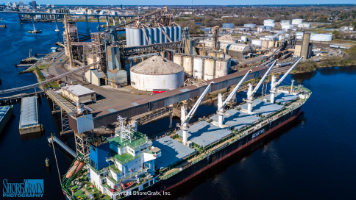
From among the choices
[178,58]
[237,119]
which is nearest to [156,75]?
[178,58]

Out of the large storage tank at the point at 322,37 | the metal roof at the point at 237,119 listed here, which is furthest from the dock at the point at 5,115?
the large storage tank at the point at 322,37

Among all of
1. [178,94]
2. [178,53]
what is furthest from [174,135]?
[178,53]

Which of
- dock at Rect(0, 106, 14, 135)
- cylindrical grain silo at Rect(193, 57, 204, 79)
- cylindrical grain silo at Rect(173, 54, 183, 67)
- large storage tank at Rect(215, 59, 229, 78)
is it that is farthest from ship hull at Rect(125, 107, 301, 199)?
dock at Rect(0, 106, 14, 135)

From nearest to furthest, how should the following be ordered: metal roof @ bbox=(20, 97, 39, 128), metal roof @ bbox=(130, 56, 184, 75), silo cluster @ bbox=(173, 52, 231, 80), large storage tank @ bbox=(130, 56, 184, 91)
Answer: metal roof @ bbox=(20, 97, 39, 128) < large storage tank @ bbox=(130, 56, 184, 91) < metal roof @ bbox=(130, 56, 184, 75) < silo cluster @ bbox=(173, 52, 231, 80)

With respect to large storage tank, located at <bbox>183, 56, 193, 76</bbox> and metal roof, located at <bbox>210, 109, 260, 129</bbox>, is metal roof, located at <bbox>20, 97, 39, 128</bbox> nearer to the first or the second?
metal roof, located at <bbox>210, 109, 260, 129</bbox>

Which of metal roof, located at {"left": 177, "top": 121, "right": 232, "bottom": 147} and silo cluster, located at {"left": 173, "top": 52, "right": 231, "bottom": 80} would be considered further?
silo cluster, located at {"left": 173, "top": 52, "right": 231, "bottom": 80}

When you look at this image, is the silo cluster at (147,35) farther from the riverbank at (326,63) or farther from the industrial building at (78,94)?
the riverbank at (326,63)
